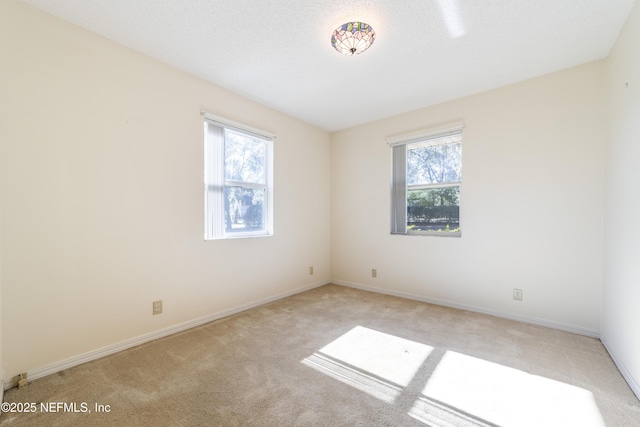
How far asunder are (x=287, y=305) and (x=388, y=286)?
1510mm

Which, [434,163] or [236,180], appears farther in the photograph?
[434,163]

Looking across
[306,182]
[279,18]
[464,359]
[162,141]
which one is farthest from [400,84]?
[464,359]

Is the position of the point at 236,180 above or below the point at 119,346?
above

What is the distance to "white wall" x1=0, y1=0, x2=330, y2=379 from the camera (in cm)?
184

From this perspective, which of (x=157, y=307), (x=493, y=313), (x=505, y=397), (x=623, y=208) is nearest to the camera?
(x=505, y=397)

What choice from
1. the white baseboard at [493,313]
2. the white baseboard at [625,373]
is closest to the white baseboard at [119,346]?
the white baseboard at [493,313]

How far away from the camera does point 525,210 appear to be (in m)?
2.88

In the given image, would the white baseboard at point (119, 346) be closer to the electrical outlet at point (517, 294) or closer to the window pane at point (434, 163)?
the window pane at point (434, 163)

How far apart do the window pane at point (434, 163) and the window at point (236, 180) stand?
6.43ft

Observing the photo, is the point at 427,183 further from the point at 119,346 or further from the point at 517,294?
the point at 119,346

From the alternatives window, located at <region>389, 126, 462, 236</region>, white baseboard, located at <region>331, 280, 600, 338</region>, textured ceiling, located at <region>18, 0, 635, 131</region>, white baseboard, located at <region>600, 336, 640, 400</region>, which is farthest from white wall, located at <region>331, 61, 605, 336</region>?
white baseboard, located at <region>600, 336, 640, 400</region>

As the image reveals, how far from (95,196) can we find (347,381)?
2400 millimetres

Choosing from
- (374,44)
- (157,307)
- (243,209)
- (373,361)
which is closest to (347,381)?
(373,361)

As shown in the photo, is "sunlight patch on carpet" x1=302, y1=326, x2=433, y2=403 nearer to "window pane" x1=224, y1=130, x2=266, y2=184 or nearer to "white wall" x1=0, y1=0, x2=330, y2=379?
"white wall" x1=0, y1=0, x2=330, y2=379
